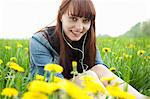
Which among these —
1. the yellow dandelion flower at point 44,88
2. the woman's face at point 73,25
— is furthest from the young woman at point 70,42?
the yellow dandelion flower at point 44,88

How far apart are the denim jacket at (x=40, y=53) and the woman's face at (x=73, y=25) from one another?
0.16 metres

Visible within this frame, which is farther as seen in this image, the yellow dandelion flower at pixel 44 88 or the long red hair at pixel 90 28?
the long red hair at pixel 90 28

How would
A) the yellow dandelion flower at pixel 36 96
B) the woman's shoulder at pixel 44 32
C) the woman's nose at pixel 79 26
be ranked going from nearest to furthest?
the yellow dandelion flower at pixel 36 96, the woman's nose at pixel 79 26, the woman's shoulder at pixel 44 32

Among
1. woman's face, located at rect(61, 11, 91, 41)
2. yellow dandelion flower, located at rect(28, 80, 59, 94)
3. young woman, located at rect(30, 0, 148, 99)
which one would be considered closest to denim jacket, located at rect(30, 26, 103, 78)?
young woman, located at rect(30, 0, 148, 99)

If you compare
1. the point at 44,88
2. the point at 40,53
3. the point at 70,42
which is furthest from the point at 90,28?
the point at 44,88

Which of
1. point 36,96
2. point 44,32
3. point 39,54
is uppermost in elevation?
point 36,96

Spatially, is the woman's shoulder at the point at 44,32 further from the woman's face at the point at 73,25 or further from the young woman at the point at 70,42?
the woman's face at the point at 73,25

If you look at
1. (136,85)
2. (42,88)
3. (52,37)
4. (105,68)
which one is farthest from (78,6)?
(42,88)

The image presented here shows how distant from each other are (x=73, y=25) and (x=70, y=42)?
25cm

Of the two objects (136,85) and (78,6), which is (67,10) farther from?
(136,85)

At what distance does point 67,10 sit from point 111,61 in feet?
2.82

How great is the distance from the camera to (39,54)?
2.37 meters

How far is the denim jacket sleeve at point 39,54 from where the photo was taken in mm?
2326

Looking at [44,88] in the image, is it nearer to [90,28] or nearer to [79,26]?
[79,26]
